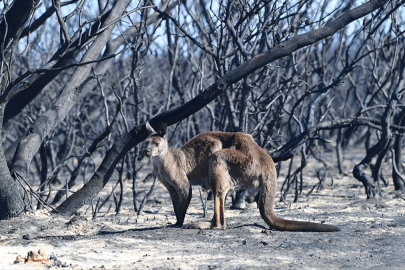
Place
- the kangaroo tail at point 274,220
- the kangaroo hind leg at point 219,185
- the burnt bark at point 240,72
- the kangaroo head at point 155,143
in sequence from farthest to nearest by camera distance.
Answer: the kangaroo head at point 155,143 → the kangaroo hind leg at point 219,185 → the burnt bark at point 240,72 → the kangaroo tail at point 274,220

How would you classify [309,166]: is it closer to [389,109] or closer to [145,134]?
[389,109]

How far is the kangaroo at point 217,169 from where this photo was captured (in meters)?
6.25

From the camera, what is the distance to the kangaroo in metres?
6.25

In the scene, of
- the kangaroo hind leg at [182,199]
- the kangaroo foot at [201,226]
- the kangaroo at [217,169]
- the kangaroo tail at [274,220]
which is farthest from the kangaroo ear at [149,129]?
the kangaroo tail at [274,220]

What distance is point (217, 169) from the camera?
6309 mm

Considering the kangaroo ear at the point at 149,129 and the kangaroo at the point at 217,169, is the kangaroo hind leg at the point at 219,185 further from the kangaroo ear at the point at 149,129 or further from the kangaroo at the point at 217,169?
the kangaroo ear at the point at 149,129

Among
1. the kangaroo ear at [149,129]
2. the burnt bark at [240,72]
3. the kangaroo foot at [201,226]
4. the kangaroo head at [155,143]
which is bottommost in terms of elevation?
the kangaroo foot at [201,226]

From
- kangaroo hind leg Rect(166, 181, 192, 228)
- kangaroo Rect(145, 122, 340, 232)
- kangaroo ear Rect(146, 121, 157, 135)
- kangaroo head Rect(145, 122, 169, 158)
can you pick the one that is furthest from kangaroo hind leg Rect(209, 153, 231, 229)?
kangaroo ear Rect(146, 121, 157, 135)

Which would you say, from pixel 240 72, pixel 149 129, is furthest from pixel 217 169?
pixel 240 72

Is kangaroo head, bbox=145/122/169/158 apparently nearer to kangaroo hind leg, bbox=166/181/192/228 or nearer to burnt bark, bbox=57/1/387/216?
burnt bark, bbox=57/1/387/216

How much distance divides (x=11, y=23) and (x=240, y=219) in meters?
3.46

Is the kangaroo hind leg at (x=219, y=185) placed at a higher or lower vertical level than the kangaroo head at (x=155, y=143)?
lower

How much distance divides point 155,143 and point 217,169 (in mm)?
762

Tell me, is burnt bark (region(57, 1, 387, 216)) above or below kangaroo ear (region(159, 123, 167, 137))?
above
